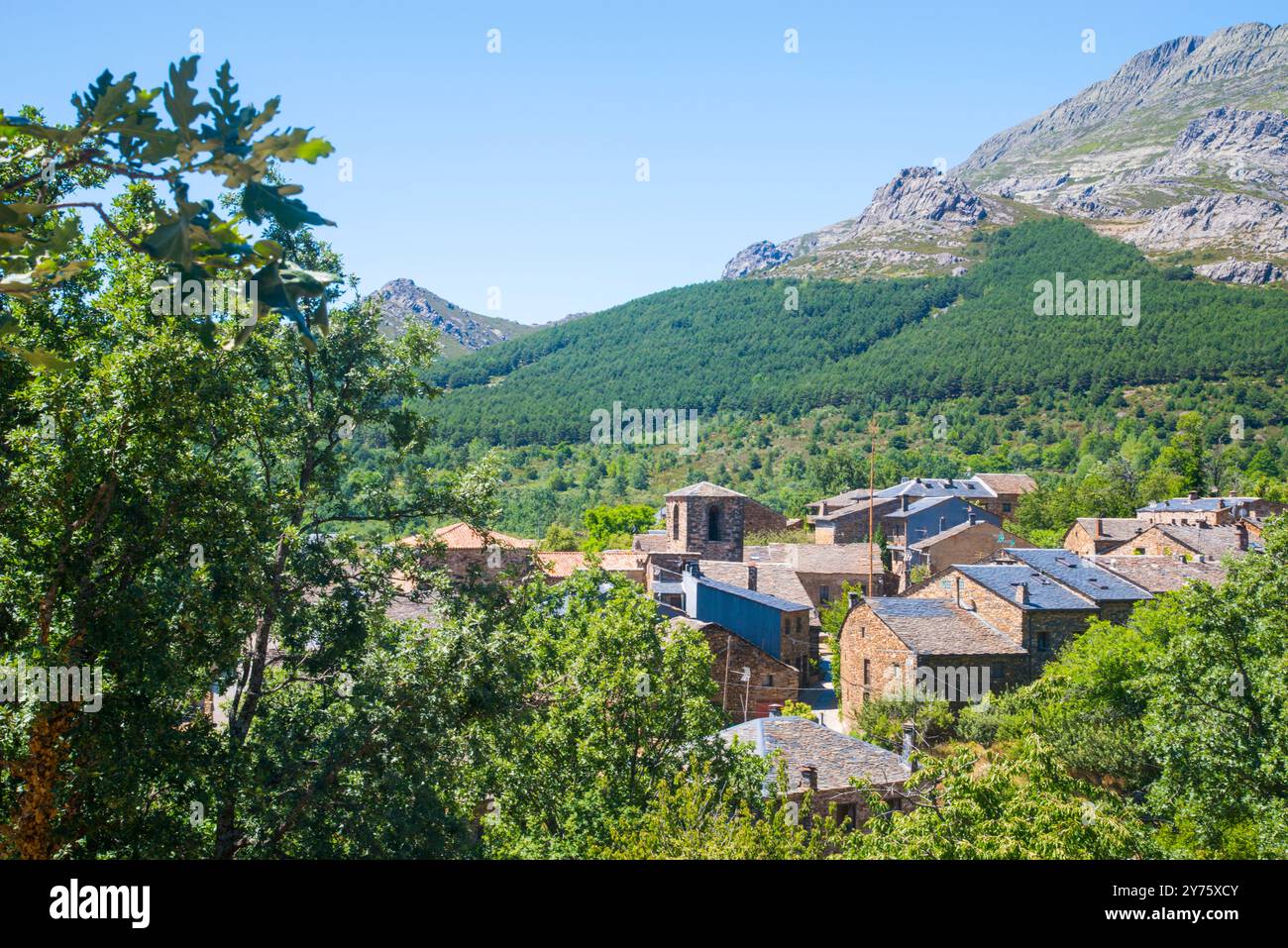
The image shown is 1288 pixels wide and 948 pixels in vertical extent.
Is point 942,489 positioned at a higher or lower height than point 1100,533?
higher

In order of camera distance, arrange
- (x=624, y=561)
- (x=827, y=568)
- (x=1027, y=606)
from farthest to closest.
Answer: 1. (x=827, y=568)
2. (x=624, y=561)
3. (x=1027, y=606)

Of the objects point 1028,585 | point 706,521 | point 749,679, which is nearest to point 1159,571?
point 1028,585

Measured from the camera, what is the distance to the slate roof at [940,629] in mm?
30756

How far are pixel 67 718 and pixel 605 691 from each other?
9.15 m

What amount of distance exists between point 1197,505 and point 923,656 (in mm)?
40210

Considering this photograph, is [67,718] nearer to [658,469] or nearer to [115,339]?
[115,339]

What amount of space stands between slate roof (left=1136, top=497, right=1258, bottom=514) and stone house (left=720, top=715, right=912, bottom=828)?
45965 mm

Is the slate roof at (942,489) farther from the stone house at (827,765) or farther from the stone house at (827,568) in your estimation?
the stone house at (827,765)

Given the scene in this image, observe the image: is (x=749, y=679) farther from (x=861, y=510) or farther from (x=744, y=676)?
(x=861, y=510)

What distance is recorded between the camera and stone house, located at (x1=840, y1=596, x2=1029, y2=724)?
3017 cm

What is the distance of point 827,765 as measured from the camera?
20.2 meters

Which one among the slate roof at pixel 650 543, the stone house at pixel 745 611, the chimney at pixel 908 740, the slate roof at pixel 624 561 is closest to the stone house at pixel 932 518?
the slate roof at pixel 650 543

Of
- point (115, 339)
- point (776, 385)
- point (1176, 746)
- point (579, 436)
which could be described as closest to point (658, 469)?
point (579, 436)

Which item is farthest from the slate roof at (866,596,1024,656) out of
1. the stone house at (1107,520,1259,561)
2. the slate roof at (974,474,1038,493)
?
the slate roof at (974,474,1038,493)
